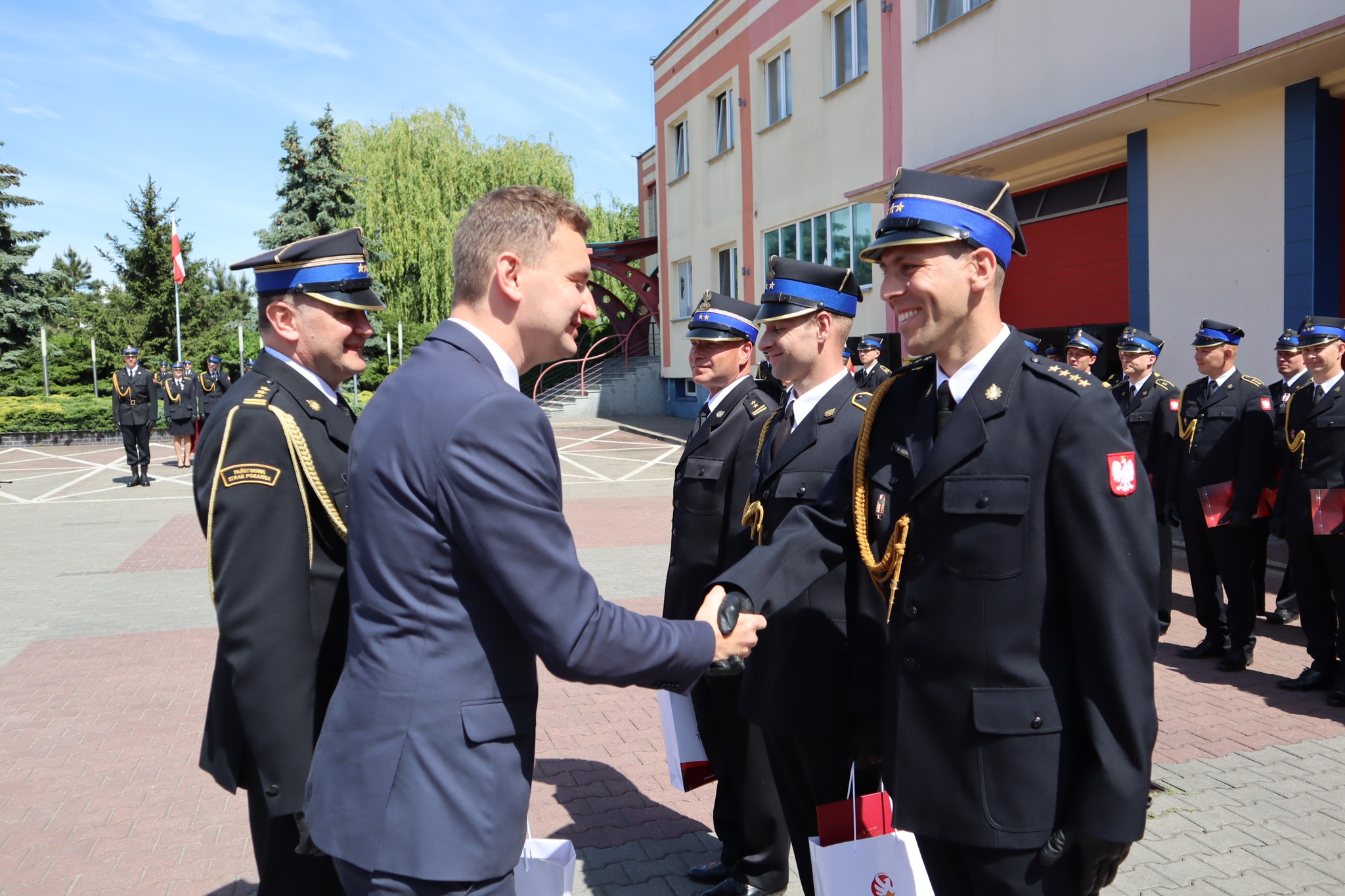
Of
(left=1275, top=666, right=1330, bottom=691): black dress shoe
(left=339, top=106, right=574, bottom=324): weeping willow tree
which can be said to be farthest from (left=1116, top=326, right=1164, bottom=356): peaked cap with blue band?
(left=339, top=106, right=574, bottom=324): weeping willow tree

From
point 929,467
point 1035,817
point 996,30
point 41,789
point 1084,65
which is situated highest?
point 996,30

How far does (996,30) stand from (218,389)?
16864mm

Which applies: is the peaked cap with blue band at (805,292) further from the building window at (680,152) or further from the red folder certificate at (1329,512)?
the building window at (680,152)

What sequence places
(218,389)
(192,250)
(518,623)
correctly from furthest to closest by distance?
(192,250)
(218,389)
(518,623)

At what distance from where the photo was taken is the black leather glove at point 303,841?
2299 millimetres

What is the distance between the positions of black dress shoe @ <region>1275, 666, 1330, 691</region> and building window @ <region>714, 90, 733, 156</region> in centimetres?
1853

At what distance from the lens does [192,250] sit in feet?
142

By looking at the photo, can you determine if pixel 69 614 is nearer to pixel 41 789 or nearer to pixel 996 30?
pixel 41 789

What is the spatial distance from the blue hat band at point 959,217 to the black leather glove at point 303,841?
2.01m

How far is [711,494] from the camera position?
4.09 meters

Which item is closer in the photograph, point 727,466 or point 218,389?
point 727,466

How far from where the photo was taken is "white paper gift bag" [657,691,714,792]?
3699 millimetres

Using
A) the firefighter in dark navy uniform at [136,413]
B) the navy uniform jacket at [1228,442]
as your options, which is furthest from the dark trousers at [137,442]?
the navy uniform jacket at [1228,442]

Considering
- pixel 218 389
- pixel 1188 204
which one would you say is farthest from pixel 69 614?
pixel 218 389
